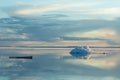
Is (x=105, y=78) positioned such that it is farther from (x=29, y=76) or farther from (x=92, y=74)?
(x=29, y=76)

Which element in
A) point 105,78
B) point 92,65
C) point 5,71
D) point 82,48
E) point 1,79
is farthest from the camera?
point 82,48

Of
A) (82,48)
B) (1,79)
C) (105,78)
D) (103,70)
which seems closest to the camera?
(1,79)

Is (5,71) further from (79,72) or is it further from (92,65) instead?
(92,65)

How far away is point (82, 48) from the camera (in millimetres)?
44312

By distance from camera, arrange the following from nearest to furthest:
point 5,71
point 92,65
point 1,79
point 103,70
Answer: point 1,79
point 5,71
point 103,70
point 92,65

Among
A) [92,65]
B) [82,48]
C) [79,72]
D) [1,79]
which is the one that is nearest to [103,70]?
[79,72]

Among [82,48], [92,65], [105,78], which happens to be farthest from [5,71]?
[82,48]

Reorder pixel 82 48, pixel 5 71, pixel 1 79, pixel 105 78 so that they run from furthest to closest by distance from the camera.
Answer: pixel 82 48
pixel 5 71
pixel 105 78
pixel 1 79

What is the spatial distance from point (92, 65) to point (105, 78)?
7.66 metres

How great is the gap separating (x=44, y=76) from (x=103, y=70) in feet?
16.0

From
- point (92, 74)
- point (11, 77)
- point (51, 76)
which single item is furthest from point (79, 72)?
point (11, 77)

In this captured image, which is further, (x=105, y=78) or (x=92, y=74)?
(x=92, y=74)

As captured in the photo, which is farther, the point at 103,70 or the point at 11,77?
the point at 103,70

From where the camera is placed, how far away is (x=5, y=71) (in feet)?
79.3
